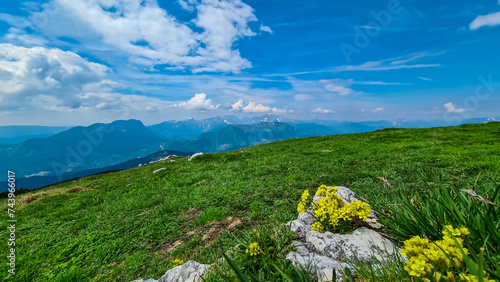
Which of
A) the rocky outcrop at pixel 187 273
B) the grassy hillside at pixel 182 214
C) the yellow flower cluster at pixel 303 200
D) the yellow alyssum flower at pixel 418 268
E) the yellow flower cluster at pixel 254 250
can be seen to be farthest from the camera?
the grassy hillside at pixel 182 214

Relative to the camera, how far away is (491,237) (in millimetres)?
2418

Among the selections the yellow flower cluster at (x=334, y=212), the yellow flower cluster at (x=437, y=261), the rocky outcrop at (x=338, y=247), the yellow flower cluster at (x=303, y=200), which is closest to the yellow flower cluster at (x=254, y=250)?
the rocky outcrop at (x=338, y=247)

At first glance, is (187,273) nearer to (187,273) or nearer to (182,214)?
(187,273)

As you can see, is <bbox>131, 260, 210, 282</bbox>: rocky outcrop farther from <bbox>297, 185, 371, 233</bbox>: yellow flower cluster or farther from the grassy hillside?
<bbox>297, 185, 371, 233</bbox>: yellow flower cluster

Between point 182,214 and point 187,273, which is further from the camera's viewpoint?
point 182,214

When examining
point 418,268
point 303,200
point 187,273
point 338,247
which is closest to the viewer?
point 418,268

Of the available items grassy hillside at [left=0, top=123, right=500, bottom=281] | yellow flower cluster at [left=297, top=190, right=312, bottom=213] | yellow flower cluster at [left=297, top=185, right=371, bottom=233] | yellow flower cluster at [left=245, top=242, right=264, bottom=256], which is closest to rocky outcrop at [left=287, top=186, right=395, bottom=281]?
yellow flower cluster at [left=297, top=185, right=371, bottom=233]

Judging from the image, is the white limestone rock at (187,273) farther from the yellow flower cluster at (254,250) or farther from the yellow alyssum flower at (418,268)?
the yellow alyssum flower at (418,268)

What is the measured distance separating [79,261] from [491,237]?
9629 millimetres

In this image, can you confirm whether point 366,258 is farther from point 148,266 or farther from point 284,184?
point 284,184

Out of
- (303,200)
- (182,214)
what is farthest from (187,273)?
(182,214)

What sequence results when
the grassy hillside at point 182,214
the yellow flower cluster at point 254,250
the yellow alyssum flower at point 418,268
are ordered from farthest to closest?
the grassy hillside at point 182,214, the yellow flower cluster at point 254,250, the yellow alyssum flower at point 418,268

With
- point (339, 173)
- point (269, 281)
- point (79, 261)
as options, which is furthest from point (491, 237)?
point (79, 261)

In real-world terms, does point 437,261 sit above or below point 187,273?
above
